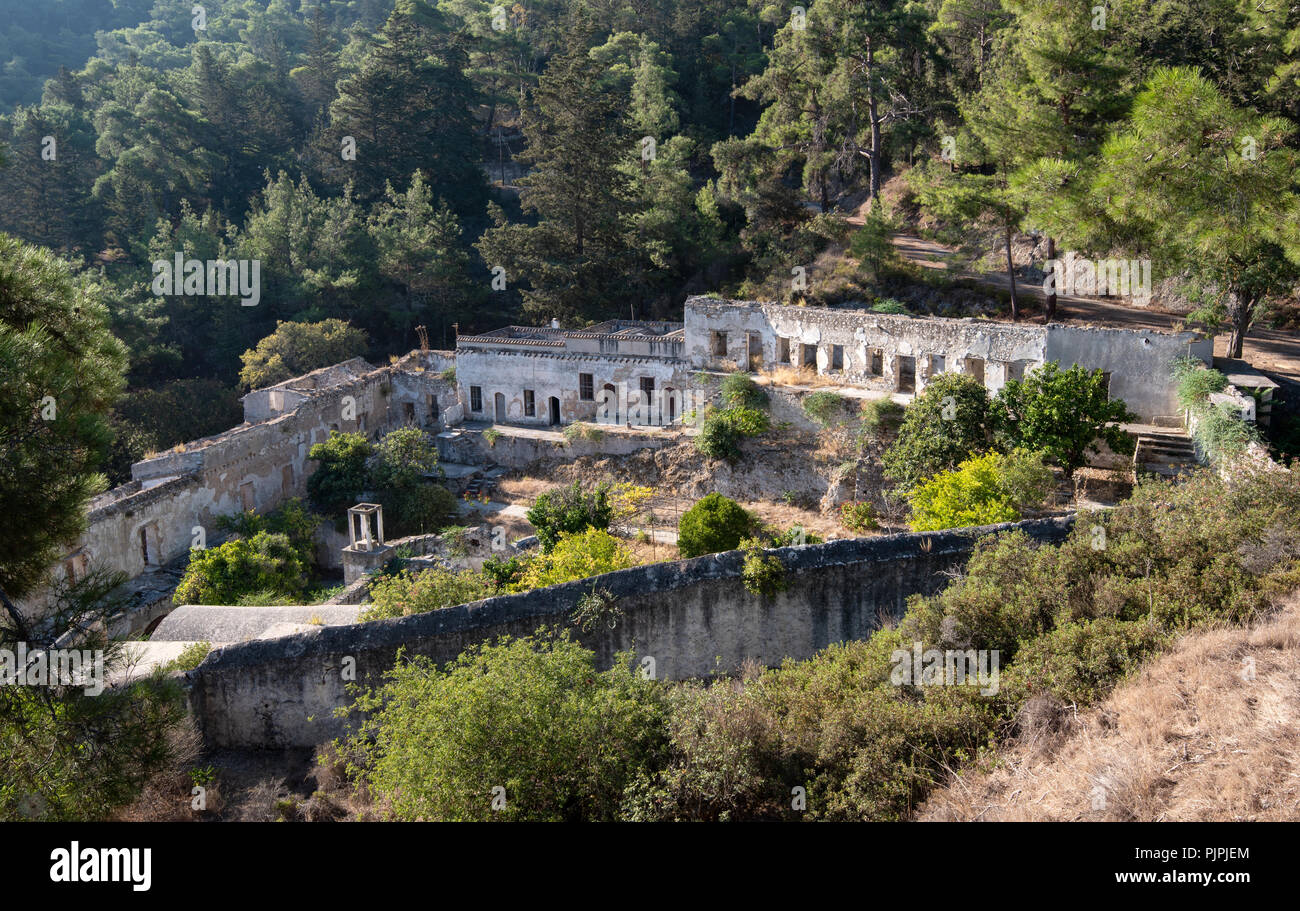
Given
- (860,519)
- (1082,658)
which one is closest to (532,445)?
(860,519)

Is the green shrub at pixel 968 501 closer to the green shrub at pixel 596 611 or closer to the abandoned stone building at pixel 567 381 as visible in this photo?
the abandoned stone building at pixel 567 381

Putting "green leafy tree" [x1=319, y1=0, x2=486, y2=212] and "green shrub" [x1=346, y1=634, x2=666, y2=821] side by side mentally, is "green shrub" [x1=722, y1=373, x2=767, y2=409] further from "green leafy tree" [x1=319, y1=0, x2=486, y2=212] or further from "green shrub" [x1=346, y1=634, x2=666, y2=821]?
"green leafy tree" [x1=319, y1=0, x2=486, y2=212]

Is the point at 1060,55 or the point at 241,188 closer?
the point at 1060,55

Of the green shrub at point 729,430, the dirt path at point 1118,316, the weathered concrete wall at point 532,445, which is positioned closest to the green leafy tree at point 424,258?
the weathered concrete wall at point 532,445

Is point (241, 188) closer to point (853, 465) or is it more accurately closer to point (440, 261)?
point (440, 261)

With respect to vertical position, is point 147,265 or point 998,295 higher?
point 147,265

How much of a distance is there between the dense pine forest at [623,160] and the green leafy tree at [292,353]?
0.68 m

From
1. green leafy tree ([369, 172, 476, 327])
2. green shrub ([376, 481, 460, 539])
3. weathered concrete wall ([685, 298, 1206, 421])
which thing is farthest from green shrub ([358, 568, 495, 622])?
green leafy tree ([369, 172, 476, 327])

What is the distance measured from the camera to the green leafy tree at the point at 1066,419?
63.9 feet

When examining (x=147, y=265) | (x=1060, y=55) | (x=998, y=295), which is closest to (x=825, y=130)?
(x=998, y=295)

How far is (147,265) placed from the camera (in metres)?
40.5

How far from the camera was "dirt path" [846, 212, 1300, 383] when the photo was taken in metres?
24.0

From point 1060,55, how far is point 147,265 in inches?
1353

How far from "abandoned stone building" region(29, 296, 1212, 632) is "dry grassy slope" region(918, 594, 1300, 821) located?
46.1 ft
